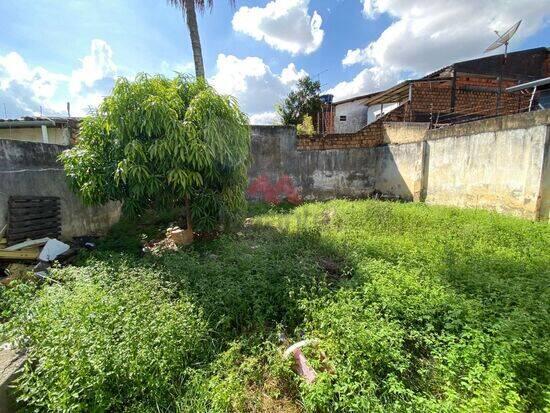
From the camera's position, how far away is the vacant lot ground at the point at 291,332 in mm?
1796

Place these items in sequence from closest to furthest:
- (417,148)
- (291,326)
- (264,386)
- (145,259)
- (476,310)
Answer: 1. (264,386)
2. (476,310)
3. (291,326)
4. (145,259)
5. (417,148)

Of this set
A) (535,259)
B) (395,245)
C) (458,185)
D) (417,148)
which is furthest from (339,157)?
(535,259)

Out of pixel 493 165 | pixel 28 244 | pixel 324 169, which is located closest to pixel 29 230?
pixel 28 244

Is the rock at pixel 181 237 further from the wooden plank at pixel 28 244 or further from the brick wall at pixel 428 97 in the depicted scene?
the brick wall at pixel 428 97

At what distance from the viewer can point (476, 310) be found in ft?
7.67

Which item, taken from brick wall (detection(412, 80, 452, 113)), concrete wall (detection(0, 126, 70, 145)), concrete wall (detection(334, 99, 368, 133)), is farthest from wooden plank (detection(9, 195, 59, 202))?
concrete wall (detection(334, 99, 368, 133))

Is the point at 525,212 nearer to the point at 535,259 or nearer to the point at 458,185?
the point at 458,185

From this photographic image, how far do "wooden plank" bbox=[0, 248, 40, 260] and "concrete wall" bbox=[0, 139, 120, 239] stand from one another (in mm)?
444

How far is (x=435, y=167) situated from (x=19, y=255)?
851 cm

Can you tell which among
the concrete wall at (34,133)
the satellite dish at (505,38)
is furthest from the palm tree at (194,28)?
the satellite dish at (505,38)

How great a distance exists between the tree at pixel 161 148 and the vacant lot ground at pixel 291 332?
3.45 feet

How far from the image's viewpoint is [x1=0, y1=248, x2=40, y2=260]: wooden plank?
369cm

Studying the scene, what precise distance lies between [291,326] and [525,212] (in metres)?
5.13

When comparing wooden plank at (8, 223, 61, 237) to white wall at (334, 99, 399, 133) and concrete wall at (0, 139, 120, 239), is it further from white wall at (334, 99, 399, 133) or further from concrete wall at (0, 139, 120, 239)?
white wall at (334, 99, 399, 133)
